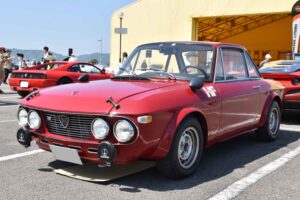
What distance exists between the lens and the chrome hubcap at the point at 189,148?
403 centimetres

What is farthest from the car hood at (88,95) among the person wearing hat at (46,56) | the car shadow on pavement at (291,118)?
the person wearing hat at (46,56)

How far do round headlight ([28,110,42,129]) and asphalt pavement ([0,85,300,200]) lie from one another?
54 centimetres

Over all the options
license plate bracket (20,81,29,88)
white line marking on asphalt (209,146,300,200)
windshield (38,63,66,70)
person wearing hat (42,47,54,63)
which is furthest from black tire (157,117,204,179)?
person wearing hat (42,47,54,63)

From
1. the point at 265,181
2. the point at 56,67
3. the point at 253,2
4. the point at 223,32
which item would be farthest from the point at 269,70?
the point at 223,32

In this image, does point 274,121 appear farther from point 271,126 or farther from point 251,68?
point 251,68

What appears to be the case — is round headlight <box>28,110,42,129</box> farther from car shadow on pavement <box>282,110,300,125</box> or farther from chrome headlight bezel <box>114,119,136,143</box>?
car shadow on pavement <box>282,110,300,125</box>

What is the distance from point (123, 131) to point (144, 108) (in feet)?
0.92

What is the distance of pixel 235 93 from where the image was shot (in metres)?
4.86

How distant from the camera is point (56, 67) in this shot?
1173 centimetres

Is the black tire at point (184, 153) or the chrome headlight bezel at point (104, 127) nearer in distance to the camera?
the chrome headlight bezel at point (104, 127)

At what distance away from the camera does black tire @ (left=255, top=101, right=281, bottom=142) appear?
5875 mm

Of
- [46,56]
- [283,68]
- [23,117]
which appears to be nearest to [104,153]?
[23,117]

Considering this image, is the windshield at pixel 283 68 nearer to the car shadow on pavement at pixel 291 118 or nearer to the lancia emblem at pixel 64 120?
the car shadow on pavement at pixel 291 118

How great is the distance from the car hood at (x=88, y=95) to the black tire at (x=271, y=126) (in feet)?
7.10
